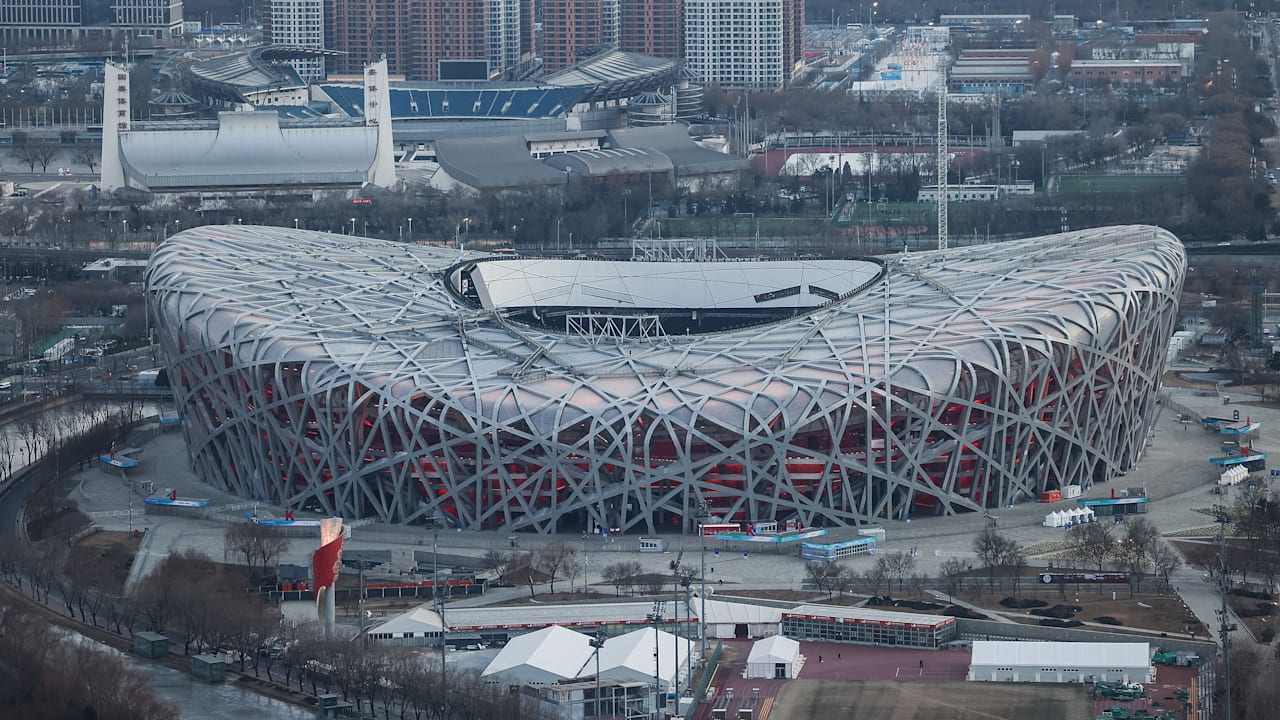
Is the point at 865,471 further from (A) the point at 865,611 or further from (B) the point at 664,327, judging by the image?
(B) the point at 664,327

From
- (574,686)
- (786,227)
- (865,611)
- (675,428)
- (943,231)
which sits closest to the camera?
(574,686)

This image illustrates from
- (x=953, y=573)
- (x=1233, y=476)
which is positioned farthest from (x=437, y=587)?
(x=1233, y=476)

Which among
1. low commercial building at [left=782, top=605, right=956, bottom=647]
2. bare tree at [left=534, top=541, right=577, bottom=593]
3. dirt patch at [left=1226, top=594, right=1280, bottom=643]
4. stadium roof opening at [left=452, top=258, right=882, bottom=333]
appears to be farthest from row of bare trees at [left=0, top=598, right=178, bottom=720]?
stadium roof opening at [left=452, top=258, right=882, bottom=333]

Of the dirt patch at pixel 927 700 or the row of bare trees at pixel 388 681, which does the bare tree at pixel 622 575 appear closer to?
the row of bare trees at pixel 388 681

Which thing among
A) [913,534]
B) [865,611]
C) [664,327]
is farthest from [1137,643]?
[664,327]

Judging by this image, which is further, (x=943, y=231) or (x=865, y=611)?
(x=943, y=231)

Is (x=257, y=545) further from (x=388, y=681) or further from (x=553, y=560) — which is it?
(x=388, y=681)
